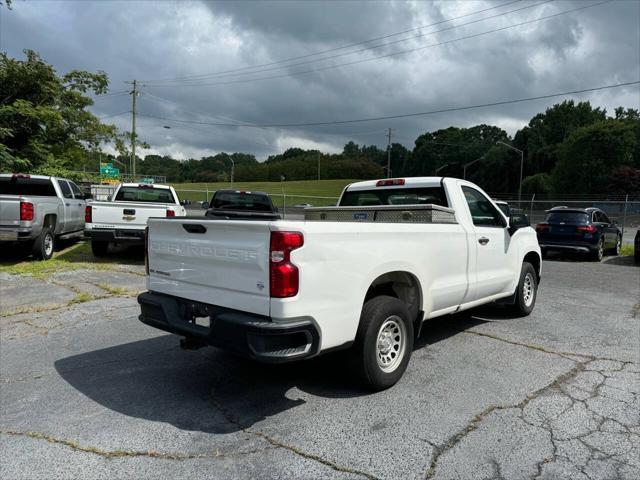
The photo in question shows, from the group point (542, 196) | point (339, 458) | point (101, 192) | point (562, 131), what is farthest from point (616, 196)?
point (339, 458)

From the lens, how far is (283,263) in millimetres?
3223

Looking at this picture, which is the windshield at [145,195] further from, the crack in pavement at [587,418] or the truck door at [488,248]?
the crack in pavement at [587,418]

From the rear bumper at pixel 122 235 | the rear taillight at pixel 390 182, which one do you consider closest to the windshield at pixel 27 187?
the rear bumper at pixel 122 235

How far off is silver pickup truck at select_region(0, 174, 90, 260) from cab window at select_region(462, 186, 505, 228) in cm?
915

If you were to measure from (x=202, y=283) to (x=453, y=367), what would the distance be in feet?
8.47

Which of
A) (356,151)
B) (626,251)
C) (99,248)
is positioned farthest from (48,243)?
(356,151)

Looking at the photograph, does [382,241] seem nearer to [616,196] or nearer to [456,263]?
[456,263]

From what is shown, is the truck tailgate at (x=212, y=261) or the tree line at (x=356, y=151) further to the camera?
the tree line at (x=356, y=151)

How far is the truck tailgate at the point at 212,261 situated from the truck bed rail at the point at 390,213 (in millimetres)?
1194

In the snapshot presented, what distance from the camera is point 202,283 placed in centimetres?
383

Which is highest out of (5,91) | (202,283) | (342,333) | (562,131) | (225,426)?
(562,131)

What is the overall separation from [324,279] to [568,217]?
1338cm

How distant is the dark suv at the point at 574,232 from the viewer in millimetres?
13969

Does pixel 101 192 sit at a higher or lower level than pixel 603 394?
higher
